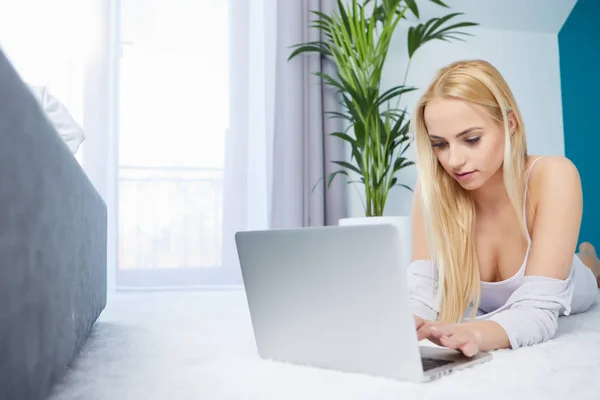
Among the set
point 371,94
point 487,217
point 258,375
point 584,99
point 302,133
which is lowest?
point 258,375

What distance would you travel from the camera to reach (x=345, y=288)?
810mm

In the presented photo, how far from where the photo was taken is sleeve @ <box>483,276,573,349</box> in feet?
3.50

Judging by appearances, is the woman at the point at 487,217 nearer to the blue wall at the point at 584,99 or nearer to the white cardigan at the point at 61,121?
the white cardigan at the point at 61,121

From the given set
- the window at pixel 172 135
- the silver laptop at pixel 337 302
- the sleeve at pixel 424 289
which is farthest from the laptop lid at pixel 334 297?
the window at pixel 172 135

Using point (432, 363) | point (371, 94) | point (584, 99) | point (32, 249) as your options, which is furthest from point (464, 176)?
point (584, 99)

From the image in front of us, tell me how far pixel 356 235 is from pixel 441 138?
1.62 feet

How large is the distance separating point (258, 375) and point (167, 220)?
249cm

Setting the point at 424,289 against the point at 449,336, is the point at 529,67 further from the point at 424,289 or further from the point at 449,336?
the point at 449,336

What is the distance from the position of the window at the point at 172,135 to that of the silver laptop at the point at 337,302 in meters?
2.33

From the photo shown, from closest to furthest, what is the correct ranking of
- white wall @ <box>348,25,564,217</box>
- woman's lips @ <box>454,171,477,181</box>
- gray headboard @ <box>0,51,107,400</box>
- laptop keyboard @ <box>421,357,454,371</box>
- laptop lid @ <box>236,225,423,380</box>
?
gray headboard @ <box>0,51,107,400</box>, laptop lid @ <box>236,225,423,380</box>, laptop keyboard @ <box>421,357,454,371</box>, woman's lips @ <box>454,171,477,181</box>, white wall @ <box>348,25,564,217</box>

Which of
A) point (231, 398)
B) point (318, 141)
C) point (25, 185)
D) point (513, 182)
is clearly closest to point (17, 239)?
point (25, 185)

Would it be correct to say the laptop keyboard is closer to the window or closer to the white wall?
the window

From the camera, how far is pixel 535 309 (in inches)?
43.6

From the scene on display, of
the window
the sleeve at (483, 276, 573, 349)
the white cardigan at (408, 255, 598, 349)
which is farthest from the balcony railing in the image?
the sleeve at (483, 276, 573, 349)
